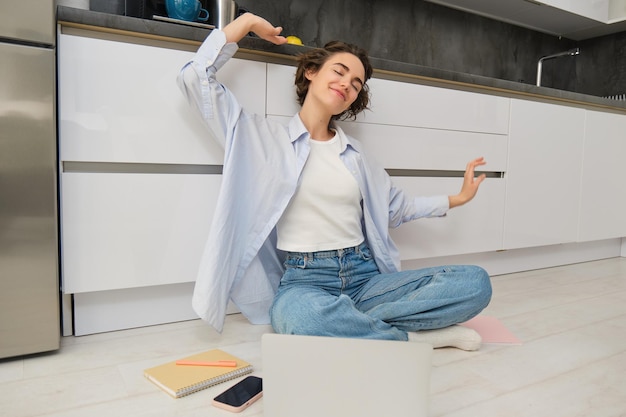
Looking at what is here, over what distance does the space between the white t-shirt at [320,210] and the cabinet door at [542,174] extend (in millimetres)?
1096

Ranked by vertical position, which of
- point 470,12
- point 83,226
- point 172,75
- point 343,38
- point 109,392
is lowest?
point 109,392

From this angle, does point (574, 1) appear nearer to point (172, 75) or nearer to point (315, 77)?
point (315, 77)

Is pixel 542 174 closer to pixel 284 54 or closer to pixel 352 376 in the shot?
pixel 284 54

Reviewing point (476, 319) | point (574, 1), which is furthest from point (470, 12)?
point (476, 319)

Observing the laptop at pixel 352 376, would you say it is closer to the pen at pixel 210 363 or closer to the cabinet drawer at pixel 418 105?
the pen at pixel 210 363

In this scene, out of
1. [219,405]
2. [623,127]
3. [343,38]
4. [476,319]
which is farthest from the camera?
[623,127]

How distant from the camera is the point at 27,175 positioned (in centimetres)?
119

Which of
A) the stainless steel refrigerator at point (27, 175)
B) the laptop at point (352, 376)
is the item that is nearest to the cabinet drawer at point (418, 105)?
the stainless steel refrigerator at point (27, 175)

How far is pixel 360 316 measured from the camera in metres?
1.27

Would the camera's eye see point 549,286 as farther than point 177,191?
Yes

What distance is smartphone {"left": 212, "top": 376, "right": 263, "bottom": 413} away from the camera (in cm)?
104

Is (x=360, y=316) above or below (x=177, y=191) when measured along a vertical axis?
below

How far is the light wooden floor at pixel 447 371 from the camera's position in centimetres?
105

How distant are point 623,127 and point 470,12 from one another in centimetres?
105
